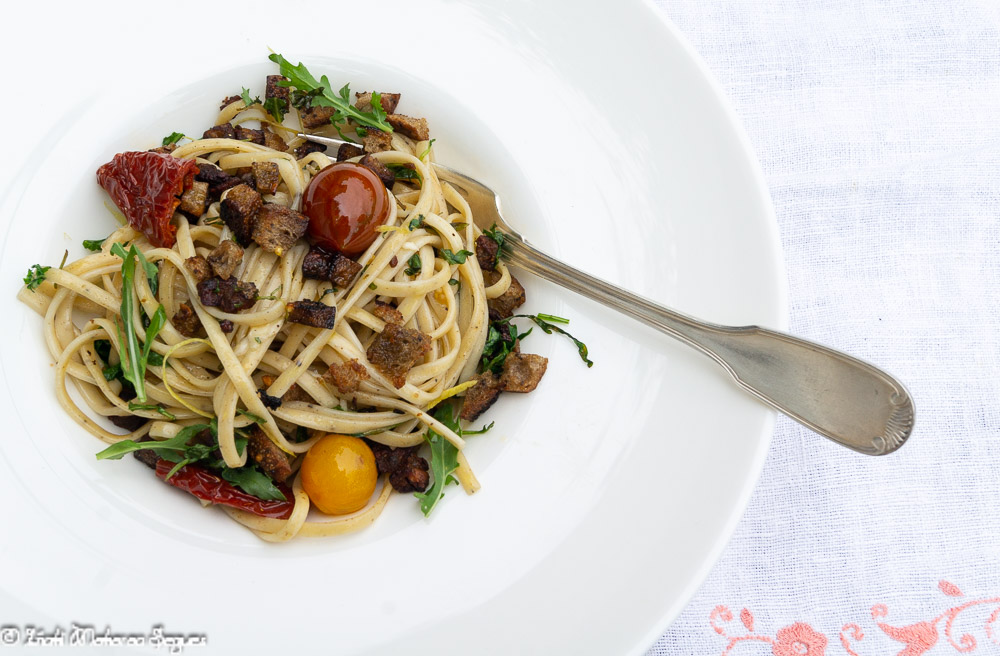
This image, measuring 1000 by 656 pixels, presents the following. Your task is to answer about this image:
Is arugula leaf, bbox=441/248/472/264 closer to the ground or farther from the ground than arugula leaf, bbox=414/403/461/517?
farther from the ground

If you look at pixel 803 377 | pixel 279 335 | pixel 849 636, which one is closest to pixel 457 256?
pixel 279 335

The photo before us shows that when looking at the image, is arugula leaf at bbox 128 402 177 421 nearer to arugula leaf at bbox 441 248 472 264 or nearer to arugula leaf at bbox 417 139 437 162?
arugula leaf at bbox 441 248 472 264

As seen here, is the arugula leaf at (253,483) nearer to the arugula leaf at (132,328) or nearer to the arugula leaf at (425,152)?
the arugula leaf at (132,328)

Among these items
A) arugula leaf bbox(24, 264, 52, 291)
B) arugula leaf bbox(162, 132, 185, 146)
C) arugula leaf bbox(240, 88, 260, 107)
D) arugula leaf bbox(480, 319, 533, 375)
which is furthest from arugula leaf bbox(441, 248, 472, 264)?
arugula leaf bbox(24, 264, 52, 291)

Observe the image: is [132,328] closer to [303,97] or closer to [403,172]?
[303,97]

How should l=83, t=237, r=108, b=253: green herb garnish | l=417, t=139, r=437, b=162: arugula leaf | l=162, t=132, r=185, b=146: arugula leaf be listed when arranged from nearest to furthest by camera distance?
l=83, t=237, r=108, b=253: green herb garnish < l=162, t=132, r=185, b=146: arugula leaf < l=417, t=139, r=437, b=162: arugula leaf

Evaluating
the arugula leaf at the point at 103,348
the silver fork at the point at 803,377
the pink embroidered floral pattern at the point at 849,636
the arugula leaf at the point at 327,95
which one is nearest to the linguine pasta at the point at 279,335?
the arugula leaf at the point at 103,348
